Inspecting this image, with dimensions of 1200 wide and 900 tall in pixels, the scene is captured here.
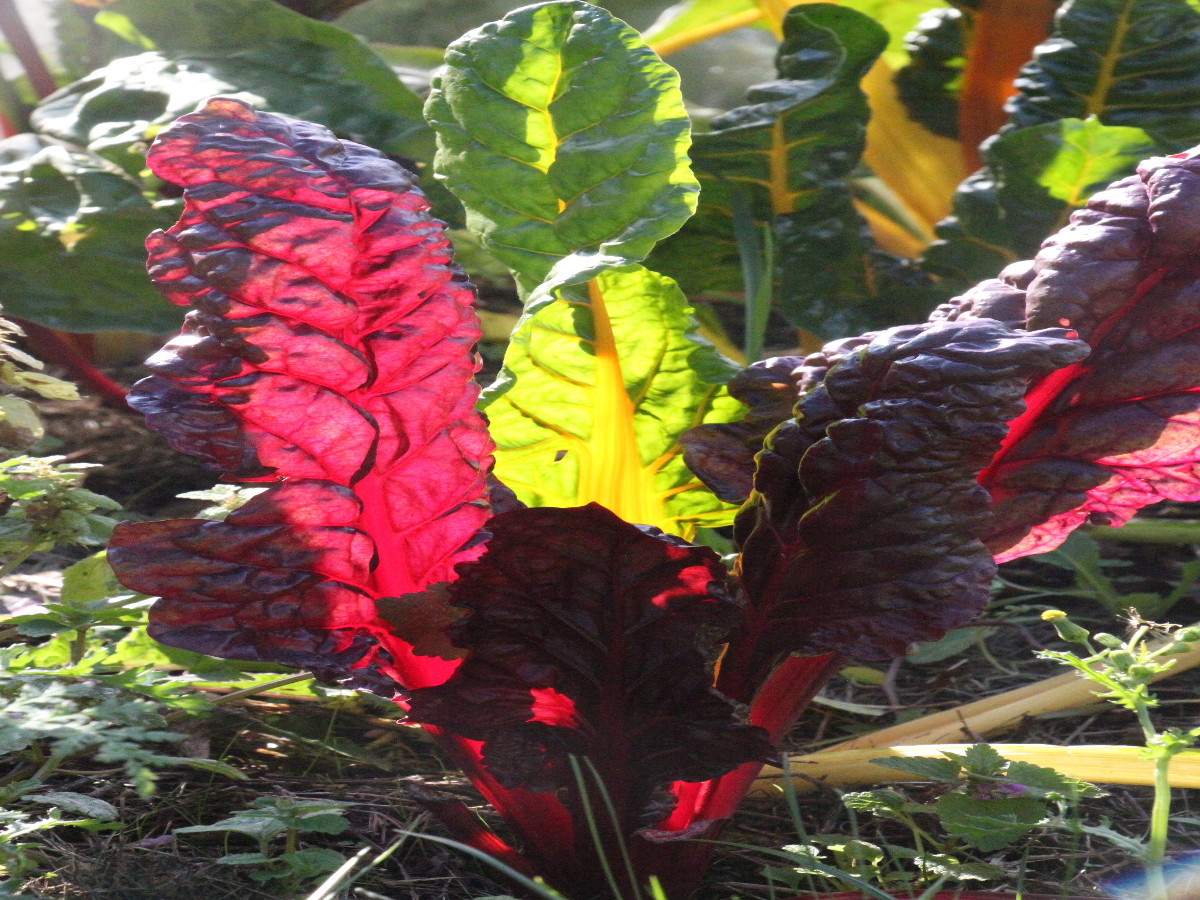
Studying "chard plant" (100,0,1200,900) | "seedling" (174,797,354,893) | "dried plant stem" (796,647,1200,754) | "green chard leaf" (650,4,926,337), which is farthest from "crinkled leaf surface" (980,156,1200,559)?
"green chard leaf" (650,4,926,337)

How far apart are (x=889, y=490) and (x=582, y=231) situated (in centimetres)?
37

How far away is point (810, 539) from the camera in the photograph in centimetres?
89

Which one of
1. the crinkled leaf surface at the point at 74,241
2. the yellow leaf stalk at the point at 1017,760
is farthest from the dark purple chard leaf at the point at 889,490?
the crinkled leaf surface at the point at 74,241

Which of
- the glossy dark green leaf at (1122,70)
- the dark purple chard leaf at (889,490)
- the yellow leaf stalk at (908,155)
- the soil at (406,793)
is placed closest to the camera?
the dark purple chard leaf at (889,490)

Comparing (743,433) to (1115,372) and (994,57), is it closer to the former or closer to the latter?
(1115,372)

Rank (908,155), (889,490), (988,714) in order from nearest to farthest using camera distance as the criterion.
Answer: (889,490) < (988,714) < (908,155)

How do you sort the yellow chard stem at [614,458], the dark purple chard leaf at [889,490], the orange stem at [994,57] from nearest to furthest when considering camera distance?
A: the dark purple chard leaf at [889,490] < the yellow chard stem at [614,458] < the orange stem at [994,57]

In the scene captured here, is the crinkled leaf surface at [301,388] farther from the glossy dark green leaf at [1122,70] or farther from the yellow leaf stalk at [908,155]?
the yellow leaf stalk at [908,155]

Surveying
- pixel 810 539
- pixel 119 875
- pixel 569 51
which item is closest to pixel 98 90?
pixel 569 51

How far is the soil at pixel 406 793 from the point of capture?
0.93 m

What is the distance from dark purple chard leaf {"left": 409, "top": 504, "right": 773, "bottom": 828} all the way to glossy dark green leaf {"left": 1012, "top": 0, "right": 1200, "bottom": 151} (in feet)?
4.37

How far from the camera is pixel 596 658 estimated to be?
2.93ft

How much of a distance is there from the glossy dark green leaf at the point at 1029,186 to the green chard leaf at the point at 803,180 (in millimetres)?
108

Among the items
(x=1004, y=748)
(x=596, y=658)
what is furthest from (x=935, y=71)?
(x=596, y=658)
